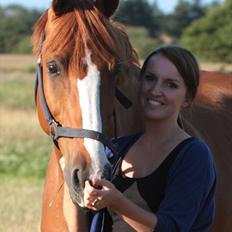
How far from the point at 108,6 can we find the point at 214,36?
41.5 m

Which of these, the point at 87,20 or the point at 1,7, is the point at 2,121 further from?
the point at 1,7

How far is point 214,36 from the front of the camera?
4466 centimetres

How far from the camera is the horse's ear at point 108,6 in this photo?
3758 mm

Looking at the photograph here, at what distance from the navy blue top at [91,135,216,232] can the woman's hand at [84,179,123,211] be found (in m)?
0.24

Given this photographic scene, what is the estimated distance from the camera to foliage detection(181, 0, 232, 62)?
42.3m

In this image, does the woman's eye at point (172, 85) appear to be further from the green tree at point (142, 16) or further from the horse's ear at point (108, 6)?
the green tree at point (142, 16)

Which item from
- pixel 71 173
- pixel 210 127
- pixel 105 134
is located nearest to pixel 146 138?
pixel 105 134

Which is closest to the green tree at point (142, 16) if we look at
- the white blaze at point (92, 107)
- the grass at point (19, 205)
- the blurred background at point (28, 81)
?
the blurred background at point (28, 81)

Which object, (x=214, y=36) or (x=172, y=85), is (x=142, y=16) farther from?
(x=172, y=85)

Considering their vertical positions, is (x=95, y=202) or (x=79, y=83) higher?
(x=79, y=83)

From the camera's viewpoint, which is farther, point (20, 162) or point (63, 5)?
point (20, 162)

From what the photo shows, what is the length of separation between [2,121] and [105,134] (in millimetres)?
17442

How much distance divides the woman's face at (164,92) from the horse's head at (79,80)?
0.24 metres

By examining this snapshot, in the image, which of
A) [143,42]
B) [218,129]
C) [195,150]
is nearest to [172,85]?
[195,150]
